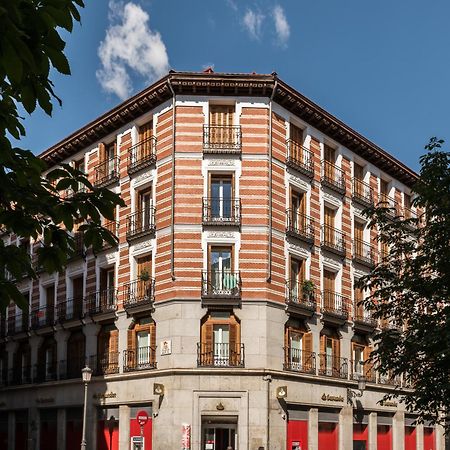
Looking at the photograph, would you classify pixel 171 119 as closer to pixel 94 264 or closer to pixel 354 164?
pixel 94 264

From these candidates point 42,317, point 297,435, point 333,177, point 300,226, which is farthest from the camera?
point 42,317

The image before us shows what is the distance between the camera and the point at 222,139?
3578 centimetres

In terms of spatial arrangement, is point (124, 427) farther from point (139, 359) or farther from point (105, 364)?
point (105, 364)

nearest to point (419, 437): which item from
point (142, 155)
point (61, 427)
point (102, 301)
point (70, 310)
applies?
point (61, 427)

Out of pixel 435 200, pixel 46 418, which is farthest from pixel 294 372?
pixel 435 200

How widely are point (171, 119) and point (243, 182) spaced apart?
4.49 m

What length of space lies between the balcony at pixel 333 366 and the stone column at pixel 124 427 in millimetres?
9273

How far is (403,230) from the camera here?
1972cm

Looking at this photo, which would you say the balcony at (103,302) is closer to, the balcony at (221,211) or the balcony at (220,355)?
the balcony at (220,355)

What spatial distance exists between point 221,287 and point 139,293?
430 cm

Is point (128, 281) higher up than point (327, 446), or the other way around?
point (128, 281)

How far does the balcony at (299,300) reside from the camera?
35469 mm

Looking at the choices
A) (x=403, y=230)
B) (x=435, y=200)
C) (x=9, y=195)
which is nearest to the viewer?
(x=9, y=195)

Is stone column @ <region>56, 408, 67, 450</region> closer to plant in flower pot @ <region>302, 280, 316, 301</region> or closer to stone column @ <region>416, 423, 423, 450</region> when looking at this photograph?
plant in flower pot @ <region>302, 280, 316, 301</region>
